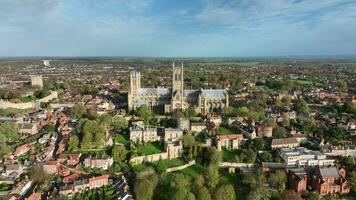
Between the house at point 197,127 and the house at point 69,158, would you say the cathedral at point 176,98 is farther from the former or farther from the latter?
the house at point 69,158

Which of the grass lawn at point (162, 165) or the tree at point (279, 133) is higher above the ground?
the tree at point (279, 133)

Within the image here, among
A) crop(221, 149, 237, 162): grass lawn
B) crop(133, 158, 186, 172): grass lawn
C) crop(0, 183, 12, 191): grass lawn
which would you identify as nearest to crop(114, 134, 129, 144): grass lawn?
crop(133, 158, 186, 172): grass lawn

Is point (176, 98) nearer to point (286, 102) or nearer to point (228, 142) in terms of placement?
point (228, 142)

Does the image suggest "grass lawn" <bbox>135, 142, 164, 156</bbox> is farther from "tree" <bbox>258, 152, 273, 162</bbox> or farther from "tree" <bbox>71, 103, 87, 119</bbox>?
"tree" <bbox>71, 103, 87, 119</bbox>

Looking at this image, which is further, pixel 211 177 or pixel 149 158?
pixel 149 158

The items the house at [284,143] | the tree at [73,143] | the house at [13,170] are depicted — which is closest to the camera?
the house at [13,170]

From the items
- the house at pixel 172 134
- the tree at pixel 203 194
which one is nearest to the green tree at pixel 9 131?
the house at pixel 172 134

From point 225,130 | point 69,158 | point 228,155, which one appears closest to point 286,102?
point 225,130
